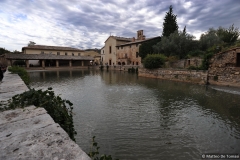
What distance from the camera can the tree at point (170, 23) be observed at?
31500mm

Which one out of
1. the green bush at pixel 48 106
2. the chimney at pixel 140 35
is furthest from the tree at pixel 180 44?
the green bush at pixel 48 106

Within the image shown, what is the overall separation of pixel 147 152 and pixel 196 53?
21109 mm

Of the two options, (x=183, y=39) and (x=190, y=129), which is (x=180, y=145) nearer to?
(x=190, y=129)

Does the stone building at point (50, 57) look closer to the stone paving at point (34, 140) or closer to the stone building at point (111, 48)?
the stone building at point (111, 48)

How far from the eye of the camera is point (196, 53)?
21.0 meters

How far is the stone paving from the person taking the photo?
1.53 metres

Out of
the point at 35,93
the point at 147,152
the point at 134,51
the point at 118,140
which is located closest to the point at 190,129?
the point at 147,152

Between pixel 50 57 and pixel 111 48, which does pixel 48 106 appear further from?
pixel 111 48

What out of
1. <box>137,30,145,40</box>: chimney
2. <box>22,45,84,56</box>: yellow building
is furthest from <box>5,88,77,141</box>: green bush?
<box>22,45,84,56</box>: yellow building

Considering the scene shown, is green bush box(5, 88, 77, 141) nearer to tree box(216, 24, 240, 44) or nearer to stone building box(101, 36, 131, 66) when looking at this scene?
tree box(216, 24, 240, 44)

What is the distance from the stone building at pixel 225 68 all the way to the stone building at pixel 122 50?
21825 millimetres

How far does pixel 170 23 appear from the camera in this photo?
1246 inches

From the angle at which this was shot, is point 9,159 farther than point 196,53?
No

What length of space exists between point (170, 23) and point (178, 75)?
19.4 metres
